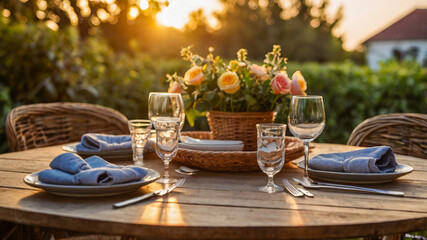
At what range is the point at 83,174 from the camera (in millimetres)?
1130

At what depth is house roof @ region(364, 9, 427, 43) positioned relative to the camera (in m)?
25.6

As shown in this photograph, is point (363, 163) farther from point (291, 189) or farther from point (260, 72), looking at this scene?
point (260, 72)

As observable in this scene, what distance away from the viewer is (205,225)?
0.93 metres

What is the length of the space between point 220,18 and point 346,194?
22339 mm

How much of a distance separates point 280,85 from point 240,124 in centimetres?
24

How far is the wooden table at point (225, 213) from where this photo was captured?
93cm

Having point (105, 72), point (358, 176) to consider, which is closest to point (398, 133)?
point (358, 176)

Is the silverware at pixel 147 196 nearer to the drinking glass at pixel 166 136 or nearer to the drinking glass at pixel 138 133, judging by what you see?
the drinking glass at pixel 166 136

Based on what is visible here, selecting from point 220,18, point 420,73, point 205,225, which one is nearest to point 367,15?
point 420,73

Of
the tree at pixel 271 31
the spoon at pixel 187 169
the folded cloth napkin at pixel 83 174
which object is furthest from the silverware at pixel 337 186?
the tree at pixel 271 31

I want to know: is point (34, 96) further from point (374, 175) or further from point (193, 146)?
point (374, 175)

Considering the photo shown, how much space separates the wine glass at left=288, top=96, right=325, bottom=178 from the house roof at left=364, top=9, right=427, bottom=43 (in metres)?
27.1

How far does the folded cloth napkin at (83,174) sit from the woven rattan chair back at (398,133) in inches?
58.5

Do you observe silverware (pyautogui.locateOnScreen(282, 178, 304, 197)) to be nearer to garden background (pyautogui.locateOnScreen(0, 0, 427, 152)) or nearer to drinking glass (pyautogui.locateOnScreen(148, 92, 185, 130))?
drinking glass (pyautogui.locateOnScreen(148, 92, 185, 130))
